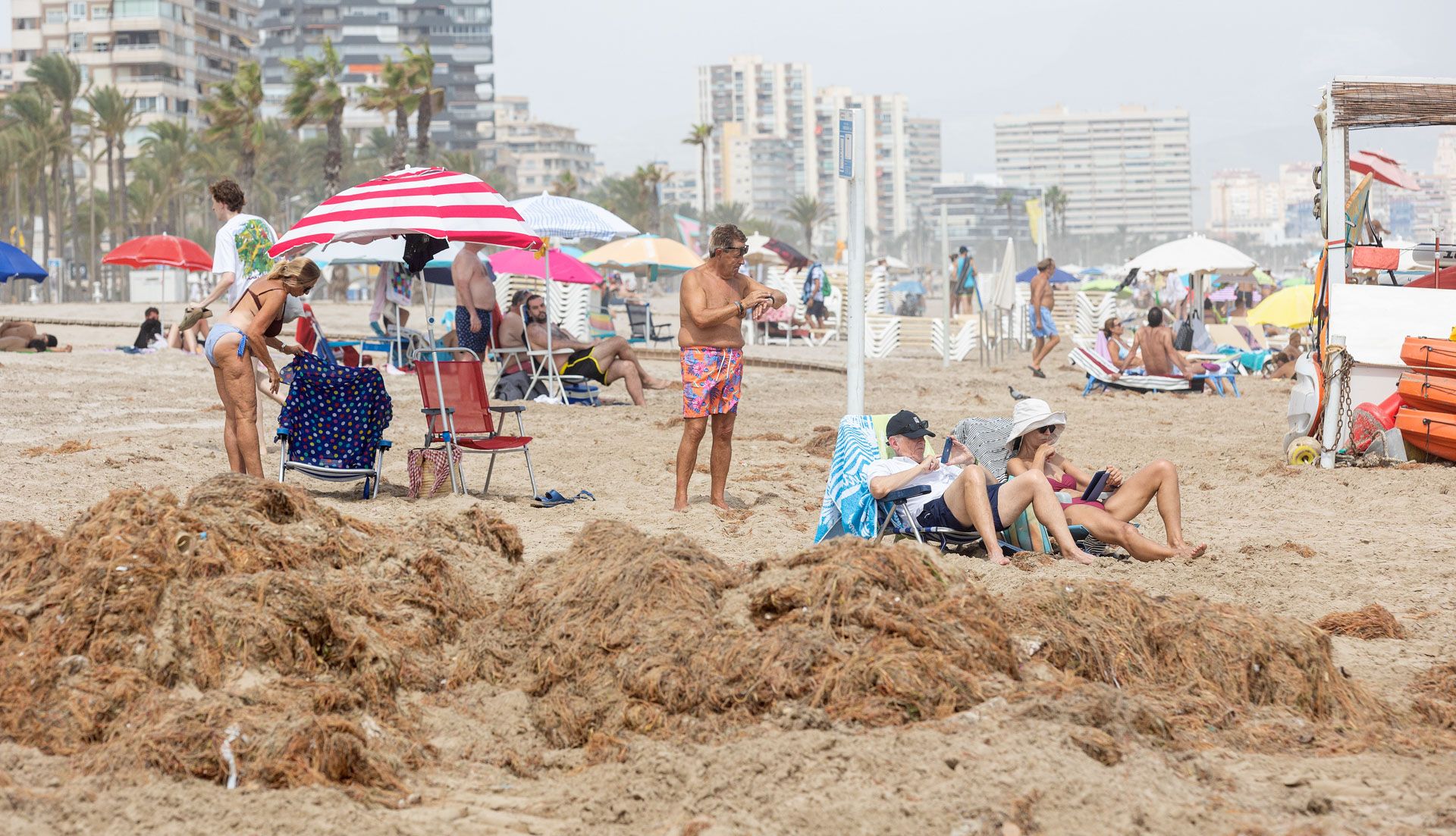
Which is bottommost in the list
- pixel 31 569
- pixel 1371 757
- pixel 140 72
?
pixel 1371 757

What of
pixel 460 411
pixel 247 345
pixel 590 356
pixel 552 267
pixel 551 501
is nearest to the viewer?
pixel 247 345

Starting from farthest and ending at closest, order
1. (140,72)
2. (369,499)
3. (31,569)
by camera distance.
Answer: (140,72) → (369,499) → (31,569)

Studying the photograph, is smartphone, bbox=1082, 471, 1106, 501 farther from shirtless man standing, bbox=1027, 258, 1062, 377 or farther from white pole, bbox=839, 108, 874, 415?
shirtless man standing, bbox=1027, 258, 1062, 377

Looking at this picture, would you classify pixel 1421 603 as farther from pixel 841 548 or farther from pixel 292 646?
pixel 292 646

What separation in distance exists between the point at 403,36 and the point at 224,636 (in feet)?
513

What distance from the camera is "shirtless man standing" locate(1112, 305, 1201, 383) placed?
14539mm

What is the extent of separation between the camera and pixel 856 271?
8.36m

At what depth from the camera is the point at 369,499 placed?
743 cm

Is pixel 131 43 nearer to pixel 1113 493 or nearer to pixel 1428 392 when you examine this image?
pixel 1428 392

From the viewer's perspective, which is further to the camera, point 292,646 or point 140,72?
point 140,72

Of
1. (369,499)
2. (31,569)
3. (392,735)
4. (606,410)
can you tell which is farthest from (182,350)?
(392,735)

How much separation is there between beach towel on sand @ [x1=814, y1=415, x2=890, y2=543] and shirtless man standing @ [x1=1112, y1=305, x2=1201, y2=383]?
28.8 feet

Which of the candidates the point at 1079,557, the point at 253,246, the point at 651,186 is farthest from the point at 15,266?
the point at 651,186

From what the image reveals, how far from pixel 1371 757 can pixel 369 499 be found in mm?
5242
